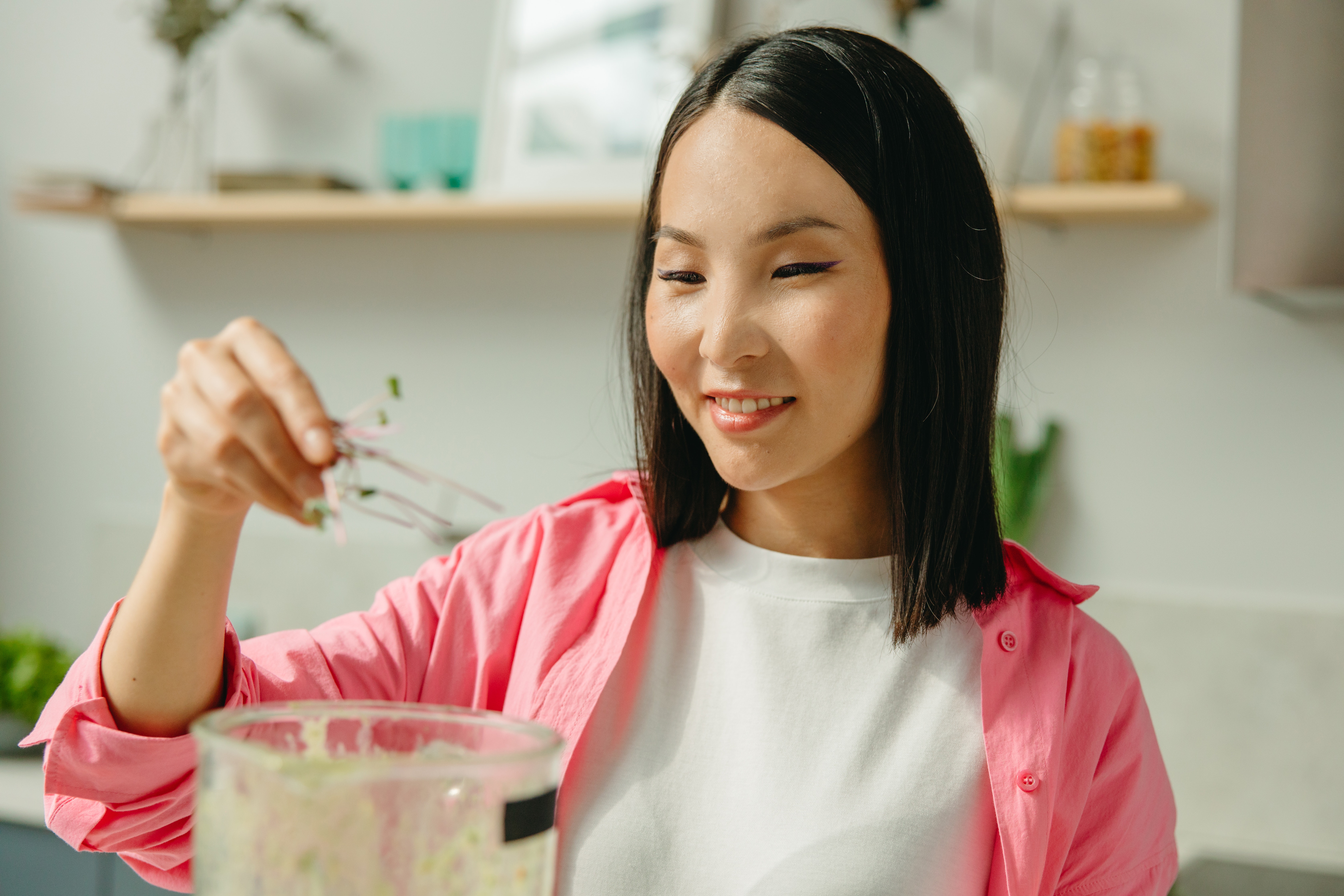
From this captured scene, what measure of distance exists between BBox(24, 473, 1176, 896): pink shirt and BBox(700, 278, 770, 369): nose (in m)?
0.21

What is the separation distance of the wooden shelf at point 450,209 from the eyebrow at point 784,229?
104cm

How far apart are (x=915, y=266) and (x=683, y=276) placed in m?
0.16

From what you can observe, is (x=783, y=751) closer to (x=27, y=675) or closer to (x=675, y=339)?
(x=675, y=339)

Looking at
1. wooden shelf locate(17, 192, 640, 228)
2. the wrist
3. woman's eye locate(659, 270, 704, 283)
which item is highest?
wooden shelf locate(17, 192, 640, 228)

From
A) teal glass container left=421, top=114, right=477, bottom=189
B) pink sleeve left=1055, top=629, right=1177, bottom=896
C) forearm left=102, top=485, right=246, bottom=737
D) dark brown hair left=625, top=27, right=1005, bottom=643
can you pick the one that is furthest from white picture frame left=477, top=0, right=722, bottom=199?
forearm left=102, top=485, right=246, bottom=737

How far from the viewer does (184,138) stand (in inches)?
95.3

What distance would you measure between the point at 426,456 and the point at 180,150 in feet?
2.56

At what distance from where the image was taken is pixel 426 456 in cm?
238

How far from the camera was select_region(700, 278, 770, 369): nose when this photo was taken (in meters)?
0.80

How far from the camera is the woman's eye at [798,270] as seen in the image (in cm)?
82

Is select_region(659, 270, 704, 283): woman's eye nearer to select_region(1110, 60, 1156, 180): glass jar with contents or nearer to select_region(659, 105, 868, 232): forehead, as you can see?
select_region(659, 105, 868, 232): forehead

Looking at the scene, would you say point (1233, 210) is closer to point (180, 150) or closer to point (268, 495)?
point (268, 495)

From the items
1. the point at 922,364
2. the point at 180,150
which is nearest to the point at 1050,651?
the point at 922,364

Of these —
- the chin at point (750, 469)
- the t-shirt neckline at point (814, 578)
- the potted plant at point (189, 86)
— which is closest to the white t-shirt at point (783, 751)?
the t-shirt neckline at point (814, 578)
